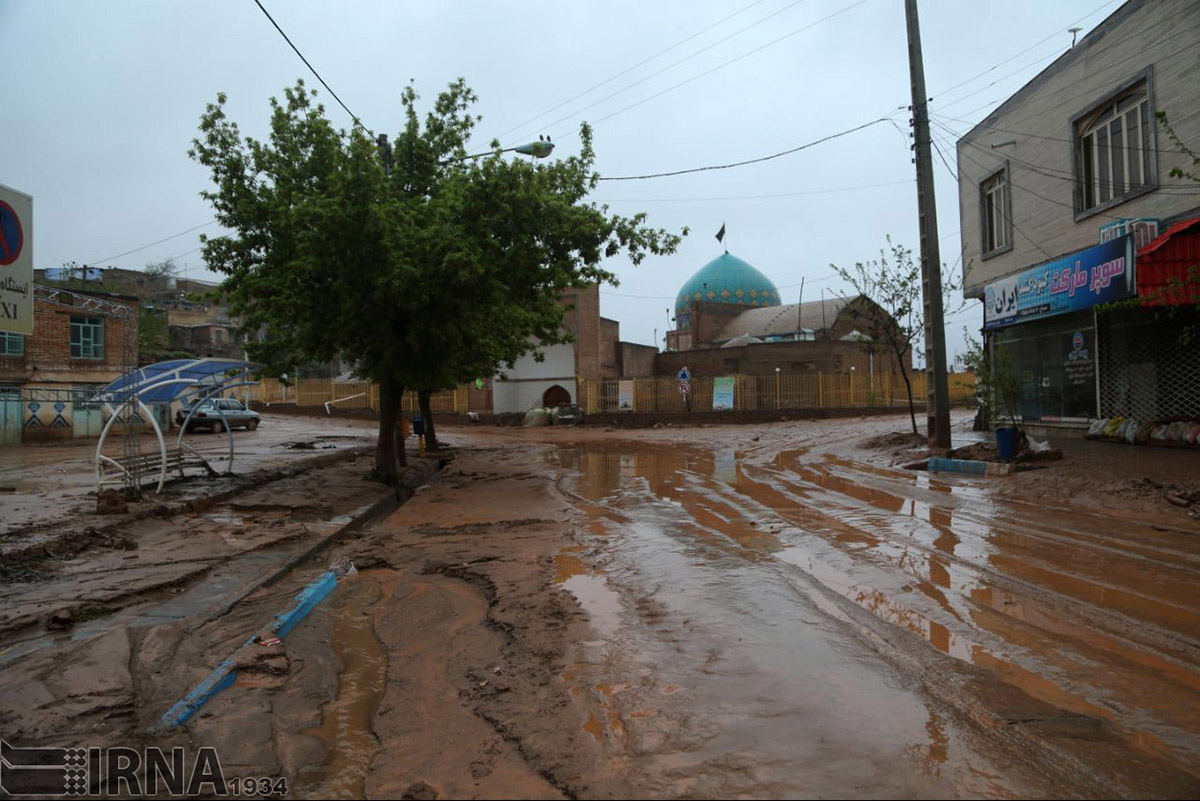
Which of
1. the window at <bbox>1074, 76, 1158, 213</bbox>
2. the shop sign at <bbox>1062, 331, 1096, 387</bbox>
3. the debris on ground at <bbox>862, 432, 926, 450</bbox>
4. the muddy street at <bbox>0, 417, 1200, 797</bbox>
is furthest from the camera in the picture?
the debris on ground at <bbox>862, 432, 926, 450</bbox>

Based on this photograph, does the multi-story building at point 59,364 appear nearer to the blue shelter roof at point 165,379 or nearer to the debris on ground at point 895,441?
the blue shelter roof at point 165,379

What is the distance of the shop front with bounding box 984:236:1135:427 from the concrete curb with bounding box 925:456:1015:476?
2.60m

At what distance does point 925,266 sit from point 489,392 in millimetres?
30042

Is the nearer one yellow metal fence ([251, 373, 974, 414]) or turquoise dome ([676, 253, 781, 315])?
yellow metal fence ([251, 373, 974, 414])

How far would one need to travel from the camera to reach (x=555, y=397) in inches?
1676

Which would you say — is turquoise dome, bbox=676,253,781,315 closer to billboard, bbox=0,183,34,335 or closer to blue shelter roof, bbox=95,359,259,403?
blue shelter roof, bbox=95,359,259,403

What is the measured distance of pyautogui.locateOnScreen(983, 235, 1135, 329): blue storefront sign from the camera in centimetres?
1359

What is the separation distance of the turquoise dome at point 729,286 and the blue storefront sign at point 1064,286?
41969mm

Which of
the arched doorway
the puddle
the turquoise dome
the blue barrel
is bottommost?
the puddle

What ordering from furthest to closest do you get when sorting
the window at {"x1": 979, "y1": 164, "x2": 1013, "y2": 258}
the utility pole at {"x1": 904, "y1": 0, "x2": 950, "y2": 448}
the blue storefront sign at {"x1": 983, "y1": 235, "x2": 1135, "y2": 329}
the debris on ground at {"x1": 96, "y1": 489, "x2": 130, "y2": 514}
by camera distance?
1. the window at {"x1": 979, "y1": 164, "x2": 1013, "y2": 258}
2. the utility pole at {"x1": 904, "y1": 0, "x2": 950, "y2": 448}
3. the blue storefront sign at {"x1": 983, "y1": 235, "x2": 1135, "y2": 329}
4. the debris on ground at {"x1": 96, "y1": 489, "x2": 130, "y2": 514}

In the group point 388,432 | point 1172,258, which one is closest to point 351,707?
point 388,432

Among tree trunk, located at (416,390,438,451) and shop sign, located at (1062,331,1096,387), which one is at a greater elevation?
shop sign, located at (1062,331,1096,387)

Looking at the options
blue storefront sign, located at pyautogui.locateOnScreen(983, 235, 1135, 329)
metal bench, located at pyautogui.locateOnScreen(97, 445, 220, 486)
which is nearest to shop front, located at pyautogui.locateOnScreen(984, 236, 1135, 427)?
blue storefront sign, located at pyautogui.locateOnScreen(983, 235, 1135, 329)

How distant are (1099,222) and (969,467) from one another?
5.97m
